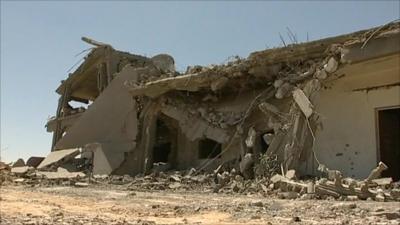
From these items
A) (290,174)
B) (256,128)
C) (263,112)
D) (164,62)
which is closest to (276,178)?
(290,174)

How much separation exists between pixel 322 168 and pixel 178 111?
6.89m

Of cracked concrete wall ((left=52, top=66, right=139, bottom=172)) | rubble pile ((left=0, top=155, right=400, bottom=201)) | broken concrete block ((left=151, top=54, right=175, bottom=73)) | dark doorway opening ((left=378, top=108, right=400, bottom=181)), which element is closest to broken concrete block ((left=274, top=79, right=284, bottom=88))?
rubble pile ((left=0, top=155, right=400, bottom=201))

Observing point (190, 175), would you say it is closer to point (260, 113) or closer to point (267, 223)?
point (260, 113)

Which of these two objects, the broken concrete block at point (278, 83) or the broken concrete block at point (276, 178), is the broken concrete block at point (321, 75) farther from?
the broken concrete block at point (276, 178)

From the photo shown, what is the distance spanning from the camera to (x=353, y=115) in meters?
14.2

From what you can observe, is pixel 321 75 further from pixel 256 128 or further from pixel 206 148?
pixel 206 148

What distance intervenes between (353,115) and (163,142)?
904 centimetres

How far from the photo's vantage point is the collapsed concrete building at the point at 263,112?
13.4 metres

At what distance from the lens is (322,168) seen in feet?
42.4

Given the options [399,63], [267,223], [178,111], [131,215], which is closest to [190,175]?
[178,111]

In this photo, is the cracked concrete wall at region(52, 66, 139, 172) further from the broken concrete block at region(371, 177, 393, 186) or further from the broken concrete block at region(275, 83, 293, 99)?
the broken concrete block at region(371, 177, 393, 186)

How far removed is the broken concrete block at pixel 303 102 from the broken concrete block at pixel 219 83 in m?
3.33

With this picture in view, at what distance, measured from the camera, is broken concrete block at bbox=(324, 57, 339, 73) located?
1305cm

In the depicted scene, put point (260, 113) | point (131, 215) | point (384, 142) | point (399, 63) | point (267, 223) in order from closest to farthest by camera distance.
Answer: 1. point (267, 223)
2. point (131, 215)
3. point (399, 63)
4. point (384, 142)
5. point (260, 113)
